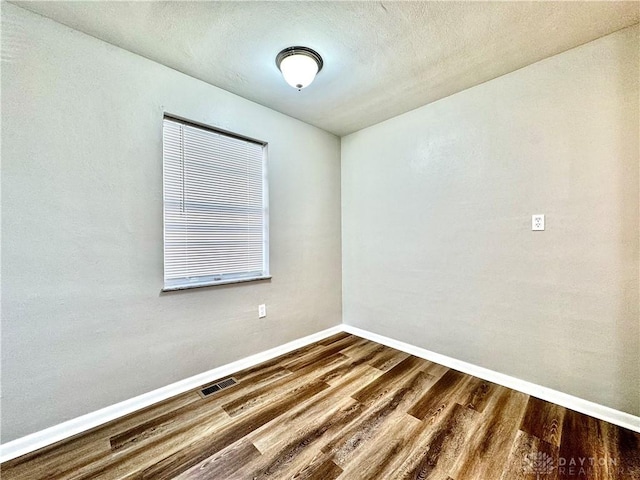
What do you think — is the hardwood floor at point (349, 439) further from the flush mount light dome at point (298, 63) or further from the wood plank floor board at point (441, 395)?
the flush mount light dome at point (298, 63)

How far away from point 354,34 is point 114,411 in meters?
2.96

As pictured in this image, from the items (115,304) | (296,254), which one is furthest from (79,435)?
(296,254)

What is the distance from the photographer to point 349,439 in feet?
5.27

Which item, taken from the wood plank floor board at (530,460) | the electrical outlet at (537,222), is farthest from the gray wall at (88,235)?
the electrical outlet at (537,222)

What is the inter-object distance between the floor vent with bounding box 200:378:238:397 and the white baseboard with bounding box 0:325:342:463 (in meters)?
0.08

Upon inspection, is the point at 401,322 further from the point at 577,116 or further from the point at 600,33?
the point at 600,33

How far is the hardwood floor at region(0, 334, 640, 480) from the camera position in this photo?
1.39m

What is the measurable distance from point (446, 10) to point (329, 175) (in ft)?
6.30

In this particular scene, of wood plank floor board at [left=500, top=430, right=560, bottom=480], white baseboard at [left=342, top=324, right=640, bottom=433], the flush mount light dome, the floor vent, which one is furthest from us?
the floor vent

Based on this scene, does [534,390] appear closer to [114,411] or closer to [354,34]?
[354,34]

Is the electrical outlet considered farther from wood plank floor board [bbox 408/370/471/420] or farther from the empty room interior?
wood plank floor board [bbox 408/370/471/420]

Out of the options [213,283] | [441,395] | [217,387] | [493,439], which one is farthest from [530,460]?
[213,283]

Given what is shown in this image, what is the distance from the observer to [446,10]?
1546 millimetres

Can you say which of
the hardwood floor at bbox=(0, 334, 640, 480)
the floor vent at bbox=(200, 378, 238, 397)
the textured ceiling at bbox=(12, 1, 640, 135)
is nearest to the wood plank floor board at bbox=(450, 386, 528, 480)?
the hardwood floor at bbox=(0, 334, 640, 480)
